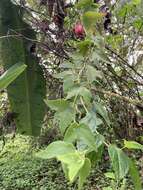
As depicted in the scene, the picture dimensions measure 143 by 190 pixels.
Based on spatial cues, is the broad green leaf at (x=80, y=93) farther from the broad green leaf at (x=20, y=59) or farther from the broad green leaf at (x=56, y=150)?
the broad green leaf at (x=20, y=59)

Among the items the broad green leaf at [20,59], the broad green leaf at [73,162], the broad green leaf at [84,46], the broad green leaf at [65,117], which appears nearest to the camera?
the broad green leaf at [73,162]

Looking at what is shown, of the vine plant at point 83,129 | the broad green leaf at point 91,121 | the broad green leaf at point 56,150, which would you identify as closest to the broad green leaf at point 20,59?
the vine plant at point 83,129

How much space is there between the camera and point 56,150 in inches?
17.0

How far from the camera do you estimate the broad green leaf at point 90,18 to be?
632 mm

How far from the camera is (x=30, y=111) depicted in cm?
130

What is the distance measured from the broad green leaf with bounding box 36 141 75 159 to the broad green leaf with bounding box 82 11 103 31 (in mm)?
268

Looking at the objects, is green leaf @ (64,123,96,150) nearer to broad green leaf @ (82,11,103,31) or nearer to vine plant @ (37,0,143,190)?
vine plant @ (37,0,143,190)

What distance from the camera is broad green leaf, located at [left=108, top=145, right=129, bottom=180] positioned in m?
0.46

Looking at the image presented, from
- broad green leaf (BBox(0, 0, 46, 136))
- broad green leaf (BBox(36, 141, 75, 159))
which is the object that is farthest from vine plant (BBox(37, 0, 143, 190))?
broad green leaf (BBox(0, 0, 46, 136))

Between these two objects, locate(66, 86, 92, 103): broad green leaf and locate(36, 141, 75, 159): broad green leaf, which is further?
locate(66, 86, 92, 103): broad green leaf

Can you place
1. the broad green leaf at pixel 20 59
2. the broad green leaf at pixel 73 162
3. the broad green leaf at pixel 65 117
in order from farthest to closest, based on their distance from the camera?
1. the broad green leaf at pixel 20 59
2. the broad green leaf at pixel 65 117
3. the broad green leaf at pixel 73 162

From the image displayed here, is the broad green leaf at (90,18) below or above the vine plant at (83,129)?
above

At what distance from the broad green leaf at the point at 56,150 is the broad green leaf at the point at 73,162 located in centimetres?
1

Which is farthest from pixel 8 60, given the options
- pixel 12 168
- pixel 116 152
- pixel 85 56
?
pixel 12 168
